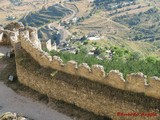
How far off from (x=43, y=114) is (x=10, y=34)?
10.8 meters

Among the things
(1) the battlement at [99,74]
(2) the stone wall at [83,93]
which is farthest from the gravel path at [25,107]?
(1) the battlement at [99,74]

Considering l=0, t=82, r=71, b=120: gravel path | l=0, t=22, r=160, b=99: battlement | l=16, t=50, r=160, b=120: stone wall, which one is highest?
l=0, t=22, r=160, b=99: battlement

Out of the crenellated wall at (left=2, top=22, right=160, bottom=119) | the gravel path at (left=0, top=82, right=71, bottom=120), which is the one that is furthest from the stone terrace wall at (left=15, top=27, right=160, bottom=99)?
the gravel path at (left=0, top=82, right=71, bottom=120)

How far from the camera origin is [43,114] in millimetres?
19188

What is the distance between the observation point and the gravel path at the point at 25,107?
19.0 metres

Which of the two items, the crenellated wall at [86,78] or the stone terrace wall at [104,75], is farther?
the crenellated wall at [86,78]

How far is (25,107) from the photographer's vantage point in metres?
20.2

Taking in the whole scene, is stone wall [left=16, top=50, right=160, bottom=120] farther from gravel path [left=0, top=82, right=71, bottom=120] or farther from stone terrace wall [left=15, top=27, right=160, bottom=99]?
gravel path [left=0, top=82, right=71, bottom=120]

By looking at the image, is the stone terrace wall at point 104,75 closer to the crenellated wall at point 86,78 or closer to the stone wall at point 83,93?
the crenellated wall at point 86,78

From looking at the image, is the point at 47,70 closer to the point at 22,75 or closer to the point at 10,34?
the point at 22,75

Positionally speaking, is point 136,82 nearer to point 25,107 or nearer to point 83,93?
point 83,93

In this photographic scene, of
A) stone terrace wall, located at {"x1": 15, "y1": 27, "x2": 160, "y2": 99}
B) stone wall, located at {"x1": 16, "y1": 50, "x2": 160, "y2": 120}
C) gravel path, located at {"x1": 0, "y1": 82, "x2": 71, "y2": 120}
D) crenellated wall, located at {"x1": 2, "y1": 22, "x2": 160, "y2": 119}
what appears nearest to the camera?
stone terrace wall, located at {"x1": 15, "y1": 27, "x2": 160, "y2": 99}

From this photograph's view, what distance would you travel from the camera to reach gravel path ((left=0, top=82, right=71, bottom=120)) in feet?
62.2

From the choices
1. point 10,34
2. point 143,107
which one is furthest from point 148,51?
point 143,107
